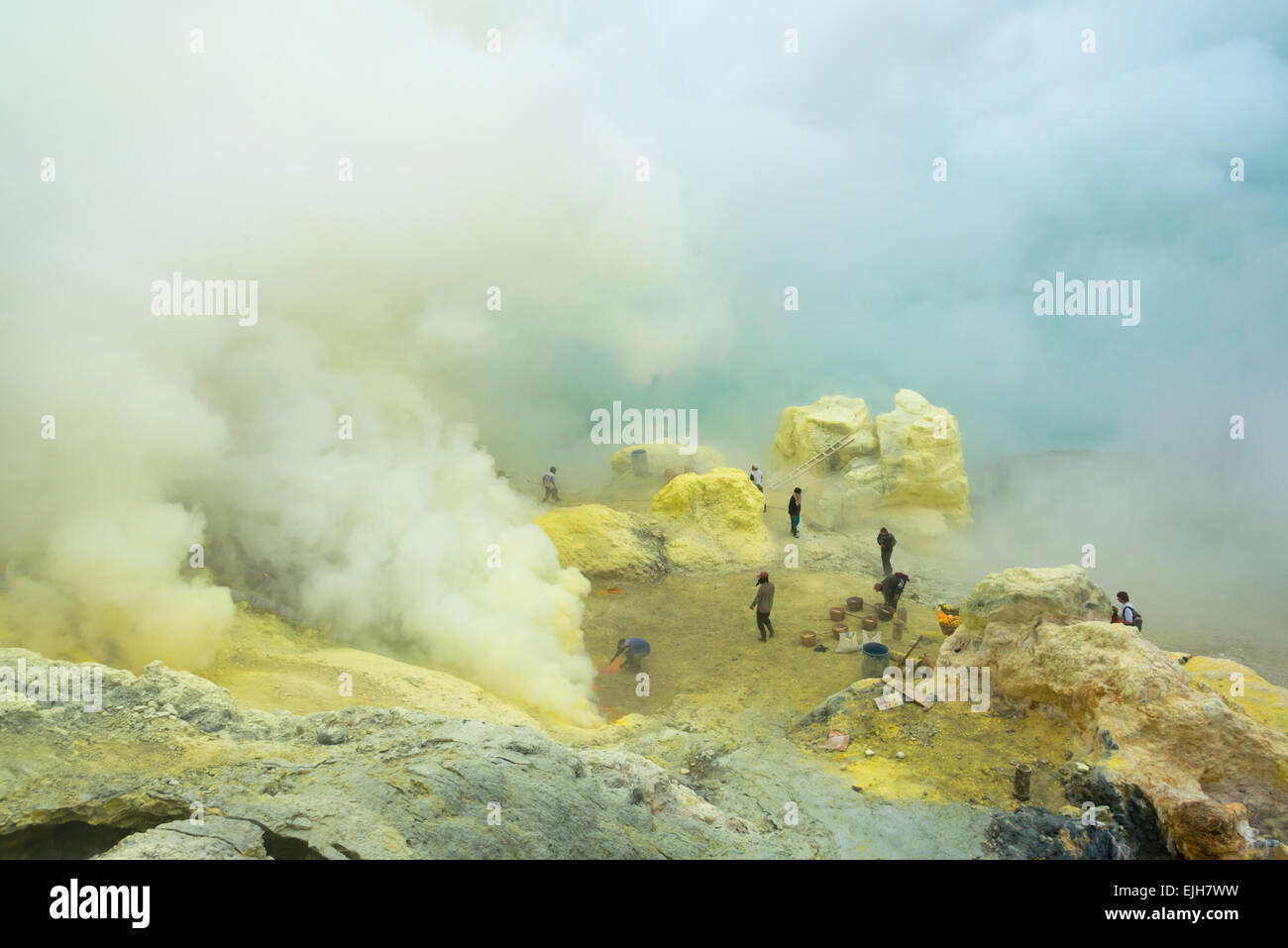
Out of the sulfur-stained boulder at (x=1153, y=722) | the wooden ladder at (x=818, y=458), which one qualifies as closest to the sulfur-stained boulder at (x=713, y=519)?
the wooden ladder at (x=818, y=458)

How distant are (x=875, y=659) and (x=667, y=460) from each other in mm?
13352

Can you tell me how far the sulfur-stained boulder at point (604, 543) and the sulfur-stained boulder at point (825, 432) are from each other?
25.2 ft

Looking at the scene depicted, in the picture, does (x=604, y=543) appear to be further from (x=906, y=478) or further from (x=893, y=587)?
(x=906, y=478)

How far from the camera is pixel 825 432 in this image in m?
21.8

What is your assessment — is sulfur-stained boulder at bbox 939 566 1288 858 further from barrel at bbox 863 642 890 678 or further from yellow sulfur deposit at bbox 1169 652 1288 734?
barrel at bbox 863 642 890 678

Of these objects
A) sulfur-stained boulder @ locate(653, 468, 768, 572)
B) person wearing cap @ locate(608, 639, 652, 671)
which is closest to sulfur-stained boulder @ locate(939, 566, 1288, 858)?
person wearing cap @ locate(608, 639, 652, 671)

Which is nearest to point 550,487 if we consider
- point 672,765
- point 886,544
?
point 886,544

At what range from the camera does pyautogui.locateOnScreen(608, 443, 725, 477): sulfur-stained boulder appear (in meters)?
22.4

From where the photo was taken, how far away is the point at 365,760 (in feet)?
17.0

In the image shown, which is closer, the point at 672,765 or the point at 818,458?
the point at 672,765

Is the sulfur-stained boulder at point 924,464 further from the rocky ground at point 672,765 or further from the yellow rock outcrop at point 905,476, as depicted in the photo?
the rocky ground at point 672,765

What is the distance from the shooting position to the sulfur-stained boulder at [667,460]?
22.4 metres

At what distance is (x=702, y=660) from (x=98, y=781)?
26.3 feet

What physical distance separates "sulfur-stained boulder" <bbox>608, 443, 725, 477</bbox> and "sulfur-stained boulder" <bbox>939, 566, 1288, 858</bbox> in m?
14.6
